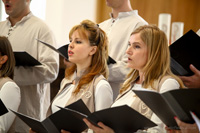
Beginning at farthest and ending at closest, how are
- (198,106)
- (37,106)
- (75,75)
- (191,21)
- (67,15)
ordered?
(191,21)
(67,15)
(37,106)
(75,75)
(198,106)

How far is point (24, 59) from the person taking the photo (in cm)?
300

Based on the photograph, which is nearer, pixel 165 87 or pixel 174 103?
pixel 174 103

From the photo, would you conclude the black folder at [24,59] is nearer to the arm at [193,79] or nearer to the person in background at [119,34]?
the person in background at [119,34]

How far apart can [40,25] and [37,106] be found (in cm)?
67

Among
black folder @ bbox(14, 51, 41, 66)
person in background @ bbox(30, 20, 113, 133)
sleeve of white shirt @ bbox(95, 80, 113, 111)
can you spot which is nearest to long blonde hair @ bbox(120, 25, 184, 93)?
sleeve of white shirt @ bbox(95, 80, 113, 111)

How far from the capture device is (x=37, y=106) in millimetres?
3340

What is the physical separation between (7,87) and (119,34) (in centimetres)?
98

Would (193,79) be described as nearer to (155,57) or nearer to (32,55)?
(155,57)

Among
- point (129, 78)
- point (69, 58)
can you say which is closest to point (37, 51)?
point (69, 58)

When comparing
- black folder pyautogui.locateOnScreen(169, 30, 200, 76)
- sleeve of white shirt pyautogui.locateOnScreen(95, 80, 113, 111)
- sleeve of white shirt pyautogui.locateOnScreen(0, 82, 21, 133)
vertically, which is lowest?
sleeve of white shirt pyautogui.locateOnScreen(0, 82, 21, 133)

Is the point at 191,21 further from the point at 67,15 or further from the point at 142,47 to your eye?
the point at 142,47

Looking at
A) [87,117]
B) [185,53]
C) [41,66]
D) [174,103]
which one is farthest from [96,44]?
[174,103]

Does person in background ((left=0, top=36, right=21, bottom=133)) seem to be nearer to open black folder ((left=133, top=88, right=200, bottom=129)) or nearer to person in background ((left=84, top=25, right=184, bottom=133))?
person in background ((left=84, top=25, right=184, bottom=133))

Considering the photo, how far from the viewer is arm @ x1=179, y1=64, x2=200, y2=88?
234cm
